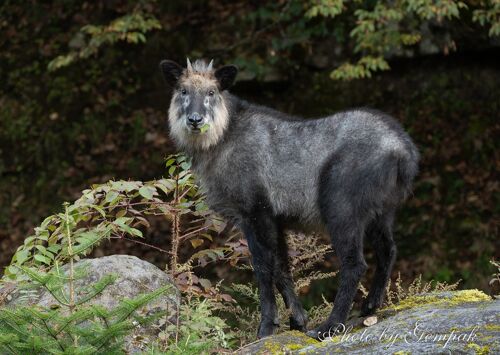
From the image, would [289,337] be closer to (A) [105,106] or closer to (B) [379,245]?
(B) [379,245]

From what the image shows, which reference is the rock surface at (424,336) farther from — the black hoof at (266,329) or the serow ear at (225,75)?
the serow ear at (225,75)

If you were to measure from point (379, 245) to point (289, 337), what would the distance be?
3.59 feet

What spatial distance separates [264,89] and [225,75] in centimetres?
582

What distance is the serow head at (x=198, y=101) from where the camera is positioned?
257 inches

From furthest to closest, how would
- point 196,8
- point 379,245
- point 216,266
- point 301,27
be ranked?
point 196,8 → point 301,27 → point 216,266 → point 379,245

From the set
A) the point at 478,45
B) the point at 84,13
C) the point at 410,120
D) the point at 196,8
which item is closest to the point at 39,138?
the point at 84,13

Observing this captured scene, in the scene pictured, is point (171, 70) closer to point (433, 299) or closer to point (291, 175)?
point (291, 175)

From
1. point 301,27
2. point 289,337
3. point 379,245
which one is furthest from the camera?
point 301,27

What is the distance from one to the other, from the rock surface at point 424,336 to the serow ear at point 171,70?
95.2 inches

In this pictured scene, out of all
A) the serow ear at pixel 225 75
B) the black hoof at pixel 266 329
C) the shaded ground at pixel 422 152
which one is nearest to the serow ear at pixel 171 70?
the serow ear at pixel 225 75

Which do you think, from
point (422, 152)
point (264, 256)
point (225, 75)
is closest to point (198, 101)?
point (225, 75)

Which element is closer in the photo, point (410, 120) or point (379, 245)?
point (379, 245)

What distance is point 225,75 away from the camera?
686cm

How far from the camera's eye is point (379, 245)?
6.32 meters
